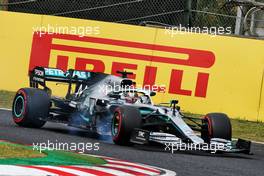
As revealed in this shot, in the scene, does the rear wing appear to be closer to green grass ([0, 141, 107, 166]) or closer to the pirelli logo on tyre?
green grass ([0, 141, 107, 166])

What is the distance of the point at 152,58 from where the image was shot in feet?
62.2

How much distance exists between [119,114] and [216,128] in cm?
157

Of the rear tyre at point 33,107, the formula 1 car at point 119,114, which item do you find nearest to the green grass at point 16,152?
the formula 1 car at point 119,114

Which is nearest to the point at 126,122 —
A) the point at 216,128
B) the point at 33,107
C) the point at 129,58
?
the point at 216,128

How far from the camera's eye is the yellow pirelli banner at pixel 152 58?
1828cm

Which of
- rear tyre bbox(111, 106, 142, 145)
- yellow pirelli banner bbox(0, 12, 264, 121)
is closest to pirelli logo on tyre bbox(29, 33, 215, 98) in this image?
yellow pirelli banner bbox(0, 12, 264, 121)

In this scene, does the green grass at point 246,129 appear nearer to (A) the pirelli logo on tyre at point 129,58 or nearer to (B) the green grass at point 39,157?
(A) the pirelli logo on tyre at point 129,58

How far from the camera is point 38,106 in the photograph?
1412cm

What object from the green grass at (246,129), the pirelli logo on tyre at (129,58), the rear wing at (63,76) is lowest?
the green grass at (246,129)

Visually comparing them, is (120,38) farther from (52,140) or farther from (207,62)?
(52,140)

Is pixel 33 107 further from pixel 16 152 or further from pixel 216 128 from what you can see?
pixel 16 152

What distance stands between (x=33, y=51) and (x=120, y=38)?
2137 millimetres

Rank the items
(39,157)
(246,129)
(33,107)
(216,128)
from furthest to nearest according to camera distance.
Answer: (246,129)
(33,107)
(216,128)
(39,157)

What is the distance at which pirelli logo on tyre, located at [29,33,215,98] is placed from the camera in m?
18.5
